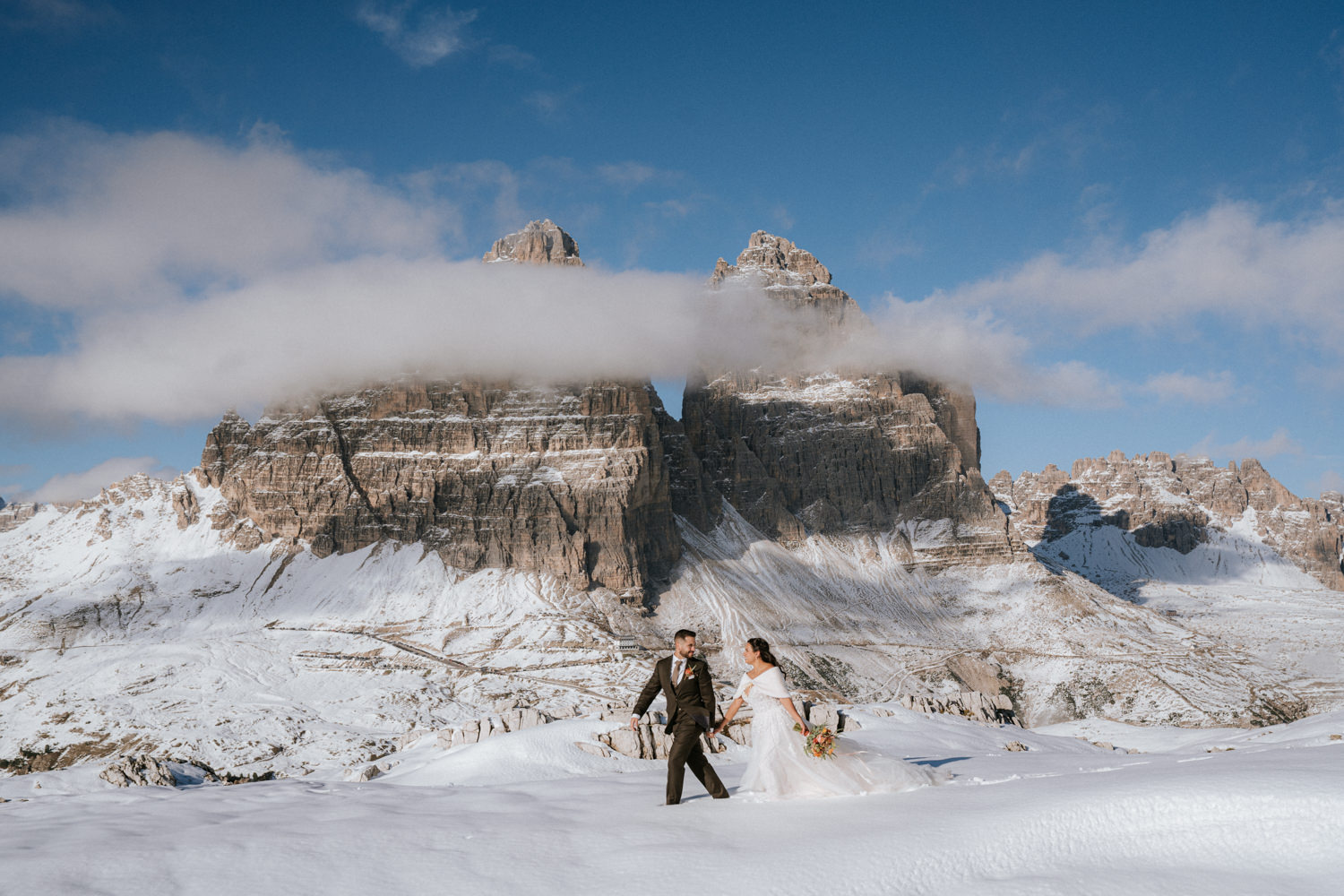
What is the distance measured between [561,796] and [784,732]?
174 inches

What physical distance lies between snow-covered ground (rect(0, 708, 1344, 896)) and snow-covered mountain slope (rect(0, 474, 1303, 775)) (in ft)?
233

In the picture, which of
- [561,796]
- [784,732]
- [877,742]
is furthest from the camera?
[877,742]

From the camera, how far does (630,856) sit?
1038 centimetres

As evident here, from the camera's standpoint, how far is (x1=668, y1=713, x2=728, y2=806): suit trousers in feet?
47.6

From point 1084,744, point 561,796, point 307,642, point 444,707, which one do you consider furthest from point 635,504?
point 561,796

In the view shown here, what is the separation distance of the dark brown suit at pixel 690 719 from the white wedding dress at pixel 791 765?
2.19ft

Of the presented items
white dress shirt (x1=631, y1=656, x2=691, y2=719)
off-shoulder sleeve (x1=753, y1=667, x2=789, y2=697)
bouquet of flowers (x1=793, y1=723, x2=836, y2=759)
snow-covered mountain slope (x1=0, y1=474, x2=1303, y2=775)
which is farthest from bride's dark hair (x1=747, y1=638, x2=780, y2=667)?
snow-covered mountain slope (x1=0, y1=474, x2=1303, y2=775)

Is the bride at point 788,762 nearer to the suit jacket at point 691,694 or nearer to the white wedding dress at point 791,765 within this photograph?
the white wedding dress at point 791,765

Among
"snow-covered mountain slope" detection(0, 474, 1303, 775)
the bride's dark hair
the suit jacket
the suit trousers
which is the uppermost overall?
the bride's dark hair

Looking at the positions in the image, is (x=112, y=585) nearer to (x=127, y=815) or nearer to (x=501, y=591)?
(x=501, y=591)

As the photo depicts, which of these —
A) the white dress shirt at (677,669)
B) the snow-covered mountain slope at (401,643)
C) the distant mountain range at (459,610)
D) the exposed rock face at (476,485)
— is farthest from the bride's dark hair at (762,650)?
the exposed rock face at (476,485)

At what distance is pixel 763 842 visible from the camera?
1070 cm

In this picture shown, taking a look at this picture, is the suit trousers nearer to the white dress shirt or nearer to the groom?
the groom

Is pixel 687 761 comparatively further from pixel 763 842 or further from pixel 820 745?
pixel 763 842
